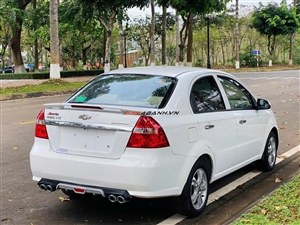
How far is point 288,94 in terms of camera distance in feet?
57.6

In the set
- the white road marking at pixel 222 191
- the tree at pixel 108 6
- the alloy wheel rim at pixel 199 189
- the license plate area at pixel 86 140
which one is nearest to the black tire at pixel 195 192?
the alloy wheel rim at pixel 199 189

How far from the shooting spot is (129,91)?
4.70 metres

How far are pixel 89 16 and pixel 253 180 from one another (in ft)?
68.0

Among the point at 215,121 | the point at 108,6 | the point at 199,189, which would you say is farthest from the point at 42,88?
the point at 199,189

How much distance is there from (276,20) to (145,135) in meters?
43.4

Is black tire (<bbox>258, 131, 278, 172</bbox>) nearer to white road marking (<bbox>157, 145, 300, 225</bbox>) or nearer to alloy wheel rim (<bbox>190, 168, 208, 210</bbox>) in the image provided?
white road marking (<bbox>157, 145, 300, 225</bbox>)

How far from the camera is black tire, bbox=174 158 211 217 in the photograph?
170 inches

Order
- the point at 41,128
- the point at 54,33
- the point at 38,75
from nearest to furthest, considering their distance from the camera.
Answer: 1. the point at 41,128
2. the point at 54,33
3. the point at 38,75

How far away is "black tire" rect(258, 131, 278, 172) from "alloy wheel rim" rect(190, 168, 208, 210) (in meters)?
1.96

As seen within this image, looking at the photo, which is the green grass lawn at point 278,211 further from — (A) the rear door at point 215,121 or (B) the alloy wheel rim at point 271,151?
(B) the alloy wheel rim at point 271,151

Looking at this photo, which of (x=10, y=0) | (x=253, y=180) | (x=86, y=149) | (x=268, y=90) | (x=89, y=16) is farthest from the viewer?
(x=89, y=16)

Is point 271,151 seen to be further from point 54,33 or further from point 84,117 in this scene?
point 54,33

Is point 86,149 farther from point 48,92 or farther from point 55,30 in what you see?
point 55,30

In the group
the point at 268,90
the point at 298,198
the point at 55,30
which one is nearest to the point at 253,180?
the point at 298,198
